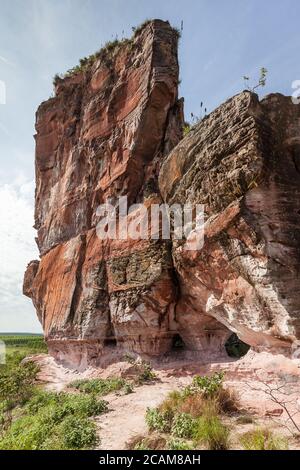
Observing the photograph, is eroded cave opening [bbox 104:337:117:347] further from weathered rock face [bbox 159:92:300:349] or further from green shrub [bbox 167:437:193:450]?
green shrub [bbox 167:437:193:450]

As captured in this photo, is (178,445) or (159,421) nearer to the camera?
(178,445)

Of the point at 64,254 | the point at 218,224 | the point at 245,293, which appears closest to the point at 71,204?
the point at 64,254

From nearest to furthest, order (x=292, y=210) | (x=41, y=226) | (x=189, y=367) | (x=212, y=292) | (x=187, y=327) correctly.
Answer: (x=292, y=210) → (x=212, y=292) → (x=189, y=367) → (x=187, y=327) → (x=41, y=226)

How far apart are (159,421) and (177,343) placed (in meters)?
7.29

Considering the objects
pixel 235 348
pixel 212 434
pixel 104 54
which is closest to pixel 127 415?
pixel 212 434

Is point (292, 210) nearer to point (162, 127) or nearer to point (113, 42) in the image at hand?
point (162, 127)

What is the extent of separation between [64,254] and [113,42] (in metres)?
14.3

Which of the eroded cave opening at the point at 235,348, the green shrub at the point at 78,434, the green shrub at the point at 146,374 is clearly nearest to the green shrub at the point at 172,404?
the green shrub at the point at 78,434

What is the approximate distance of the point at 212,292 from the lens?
418 inches

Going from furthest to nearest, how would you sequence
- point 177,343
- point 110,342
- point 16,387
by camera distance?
point 110,342 → point 177,343 → point 16,387

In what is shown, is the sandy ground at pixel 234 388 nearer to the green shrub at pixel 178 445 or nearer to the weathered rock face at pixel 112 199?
the green shrub at pixel 178 445

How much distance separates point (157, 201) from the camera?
13.3 m

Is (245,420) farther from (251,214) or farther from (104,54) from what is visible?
(104,54)

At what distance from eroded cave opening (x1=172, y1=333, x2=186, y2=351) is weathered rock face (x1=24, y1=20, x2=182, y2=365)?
62cm
